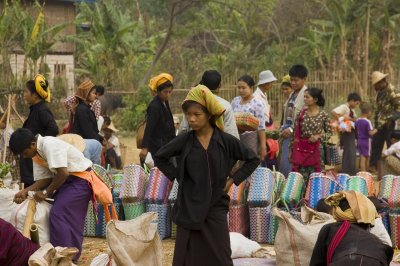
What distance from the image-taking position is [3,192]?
7309mm

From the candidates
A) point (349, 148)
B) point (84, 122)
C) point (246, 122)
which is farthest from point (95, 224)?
point (349, 148)

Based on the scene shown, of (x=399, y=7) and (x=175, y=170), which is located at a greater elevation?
A: (x=399, y=7)

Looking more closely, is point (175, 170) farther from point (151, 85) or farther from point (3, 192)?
point (151, 85)

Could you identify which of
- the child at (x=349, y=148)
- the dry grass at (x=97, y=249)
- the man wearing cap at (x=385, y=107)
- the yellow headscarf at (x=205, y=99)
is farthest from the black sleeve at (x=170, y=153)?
the man wearing cap at (x=385, y=107)

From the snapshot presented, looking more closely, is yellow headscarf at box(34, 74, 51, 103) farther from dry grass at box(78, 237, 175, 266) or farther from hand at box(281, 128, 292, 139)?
hand at box(281, 128, 292, 139)

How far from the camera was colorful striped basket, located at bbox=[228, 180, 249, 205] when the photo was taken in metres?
7.86

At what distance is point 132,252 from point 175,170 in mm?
796

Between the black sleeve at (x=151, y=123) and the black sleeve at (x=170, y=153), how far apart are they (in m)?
2.79

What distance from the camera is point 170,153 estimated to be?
5457mm

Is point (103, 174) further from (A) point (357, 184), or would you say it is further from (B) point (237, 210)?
(A) point (357, 184)

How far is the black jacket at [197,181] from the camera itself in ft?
17.5

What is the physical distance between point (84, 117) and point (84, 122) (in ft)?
0.17

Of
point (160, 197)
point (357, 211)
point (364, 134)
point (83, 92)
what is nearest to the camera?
point (357, 211)

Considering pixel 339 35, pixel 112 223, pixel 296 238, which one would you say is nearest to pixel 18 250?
pixel 112 223
